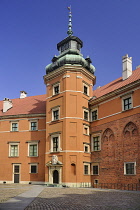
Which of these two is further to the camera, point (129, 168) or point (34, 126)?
point (34, 126)

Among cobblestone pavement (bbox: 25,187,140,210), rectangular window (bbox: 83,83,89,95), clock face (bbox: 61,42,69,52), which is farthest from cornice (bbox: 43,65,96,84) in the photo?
cobblestone pavement (bbox: 25,187,140,210)

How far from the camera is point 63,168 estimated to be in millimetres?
29531

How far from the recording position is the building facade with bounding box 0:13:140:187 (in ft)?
86.7

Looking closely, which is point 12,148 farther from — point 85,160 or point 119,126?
point 119,126

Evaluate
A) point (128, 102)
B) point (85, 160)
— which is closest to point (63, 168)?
point (85, 160)

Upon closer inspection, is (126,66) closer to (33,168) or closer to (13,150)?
(33,168)

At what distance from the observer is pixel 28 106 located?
132 ft

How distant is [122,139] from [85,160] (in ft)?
19.7

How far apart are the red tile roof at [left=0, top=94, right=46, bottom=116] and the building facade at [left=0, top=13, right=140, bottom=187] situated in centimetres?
17

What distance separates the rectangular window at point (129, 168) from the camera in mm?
24797

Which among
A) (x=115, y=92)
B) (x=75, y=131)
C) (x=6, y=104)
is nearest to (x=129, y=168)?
(x=75, y=131)

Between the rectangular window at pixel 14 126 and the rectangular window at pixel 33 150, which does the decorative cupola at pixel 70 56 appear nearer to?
the rectangular window at pixel 14 126

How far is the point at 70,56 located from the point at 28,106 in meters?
11.8

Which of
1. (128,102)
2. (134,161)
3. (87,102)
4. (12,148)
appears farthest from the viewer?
(12,148)
